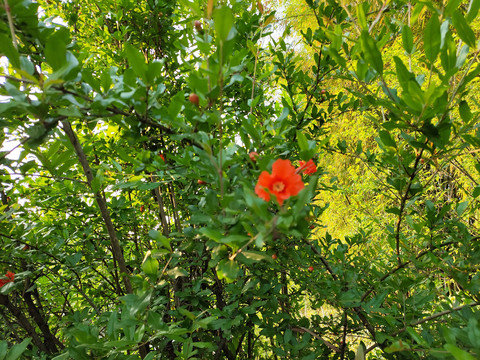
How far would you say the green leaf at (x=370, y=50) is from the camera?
56 centimetres

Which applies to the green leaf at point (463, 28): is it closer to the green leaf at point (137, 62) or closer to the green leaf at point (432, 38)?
the green leaf at point (432, 38)

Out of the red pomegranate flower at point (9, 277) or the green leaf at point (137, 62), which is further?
the red pomegranate flower at point (9, 277)

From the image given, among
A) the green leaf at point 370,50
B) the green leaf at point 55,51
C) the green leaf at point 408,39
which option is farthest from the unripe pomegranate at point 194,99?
the green leaf at point 408,39

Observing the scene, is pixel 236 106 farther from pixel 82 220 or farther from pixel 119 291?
pixel 119 291

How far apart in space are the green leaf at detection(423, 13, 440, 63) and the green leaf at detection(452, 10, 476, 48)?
3 cm

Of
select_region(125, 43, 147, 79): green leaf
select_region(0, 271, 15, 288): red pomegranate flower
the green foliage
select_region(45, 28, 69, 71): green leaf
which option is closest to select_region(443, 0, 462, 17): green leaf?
the green foliage

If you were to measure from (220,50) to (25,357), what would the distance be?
1.23 meters

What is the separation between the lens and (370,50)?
1.86 feet

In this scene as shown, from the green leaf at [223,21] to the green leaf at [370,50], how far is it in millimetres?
274

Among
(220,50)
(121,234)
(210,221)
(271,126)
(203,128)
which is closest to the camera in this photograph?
(220,50)

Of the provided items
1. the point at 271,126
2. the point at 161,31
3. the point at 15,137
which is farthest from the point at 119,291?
the point at 161,31

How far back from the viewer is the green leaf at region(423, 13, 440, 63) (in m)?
0.52

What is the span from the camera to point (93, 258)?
1.15m

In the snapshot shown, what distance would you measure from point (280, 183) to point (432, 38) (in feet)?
1.21
